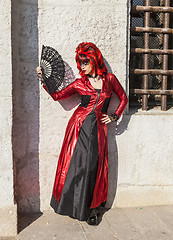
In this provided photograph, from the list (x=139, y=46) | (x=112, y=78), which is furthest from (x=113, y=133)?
(x=139, y=46)

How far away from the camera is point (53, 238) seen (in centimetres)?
256

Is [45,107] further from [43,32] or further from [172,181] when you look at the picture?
[172,181]

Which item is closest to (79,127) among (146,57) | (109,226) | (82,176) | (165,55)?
(82,176)

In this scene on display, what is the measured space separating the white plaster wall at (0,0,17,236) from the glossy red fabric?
471mm

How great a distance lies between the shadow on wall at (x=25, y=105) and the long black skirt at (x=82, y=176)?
0.45 metres

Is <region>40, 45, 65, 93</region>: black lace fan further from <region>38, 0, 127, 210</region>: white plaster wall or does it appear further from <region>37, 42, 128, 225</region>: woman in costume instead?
<region>38, 0, 127, 210</region>: white plaster wall

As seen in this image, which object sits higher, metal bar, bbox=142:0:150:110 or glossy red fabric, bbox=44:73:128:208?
metal bar, bbox=142:0:150:110

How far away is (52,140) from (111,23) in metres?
1.40

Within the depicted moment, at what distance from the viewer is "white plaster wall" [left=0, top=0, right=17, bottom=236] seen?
2457 mm

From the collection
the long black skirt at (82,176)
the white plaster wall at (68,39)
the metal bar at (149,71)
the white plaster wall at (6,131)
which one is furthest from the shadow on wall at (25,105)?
the metal bar at (149,71)

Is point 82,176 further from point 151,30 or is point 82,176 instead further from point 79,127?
point 151,30

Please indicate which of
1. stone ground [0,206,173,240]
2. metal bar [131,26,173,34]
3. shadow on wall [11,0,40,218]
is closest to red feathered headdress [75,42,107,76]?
shadow on wall [11,0,40,218]

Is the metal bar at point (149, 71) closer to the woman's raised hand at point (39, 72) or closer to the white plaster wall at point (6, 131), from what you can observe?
the woman's raised hand at point (39, 72)

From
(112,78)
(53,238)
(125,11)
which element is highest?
(125,11)
